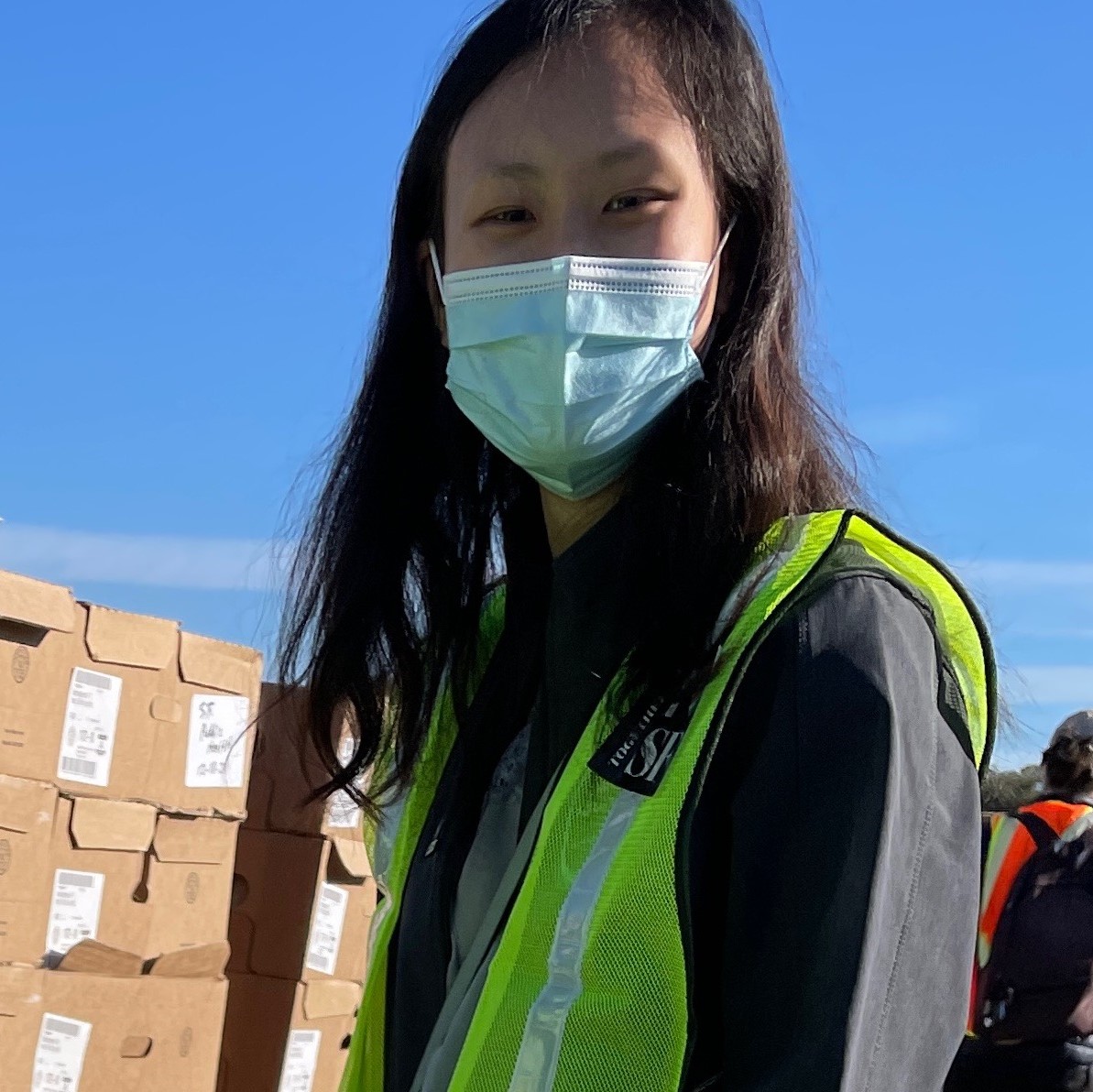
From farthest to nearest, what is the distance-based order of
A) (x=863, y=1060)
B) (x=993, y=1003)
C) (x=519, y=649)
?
(x=993, y=1003) < (x=519, y=649) < (x=863, y=1060)

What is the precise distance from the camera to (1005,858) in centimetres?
466

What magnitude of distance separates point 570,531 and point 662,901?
0.53 meters

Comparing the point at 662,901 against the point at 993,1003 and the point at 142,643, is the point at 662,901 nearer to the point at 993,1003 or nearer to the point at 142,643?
the point at 142,643

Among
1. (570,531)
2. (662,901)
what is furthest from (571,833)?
(570,531)

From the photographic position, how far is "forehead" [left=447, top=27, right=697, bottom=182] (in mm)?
1380

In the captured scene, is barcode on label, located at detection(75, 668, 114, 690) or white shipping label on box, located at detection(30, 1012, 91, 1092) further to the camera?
barcode on label, located at detection(75, 668, 114, 690)

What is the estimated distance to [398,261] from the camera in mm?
1704

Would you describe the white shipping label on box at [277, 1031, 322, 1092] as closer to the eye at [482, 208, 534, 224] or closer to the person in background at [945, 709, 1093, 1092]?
the person in background at [945, 709, 1093, 1092]

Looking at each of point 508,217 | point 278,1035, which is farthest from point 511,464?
point 278,1035

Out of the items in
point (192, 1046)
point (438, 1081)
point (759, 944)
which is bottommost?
point (192, 1046)

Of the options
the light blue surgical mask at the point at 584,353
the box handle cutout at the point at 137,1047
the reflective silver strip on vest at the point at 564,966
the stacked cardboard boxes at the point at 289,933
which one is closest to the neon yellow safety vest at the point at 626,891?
the reflective silver strip on vest at the point at 564,966

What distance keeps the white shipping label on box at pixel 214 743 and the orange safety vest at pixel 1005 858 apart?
7.68 ft

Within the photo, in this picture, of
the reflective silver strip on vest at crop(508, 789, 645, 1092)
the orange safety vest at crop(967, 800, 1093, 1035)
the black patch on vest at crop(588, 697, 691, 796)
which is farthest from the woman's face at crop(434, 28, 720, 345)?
the orange safety vest at crop(967, 800, 1093, 1035)

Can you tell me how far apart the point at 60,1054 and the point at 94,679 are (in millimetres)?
733
